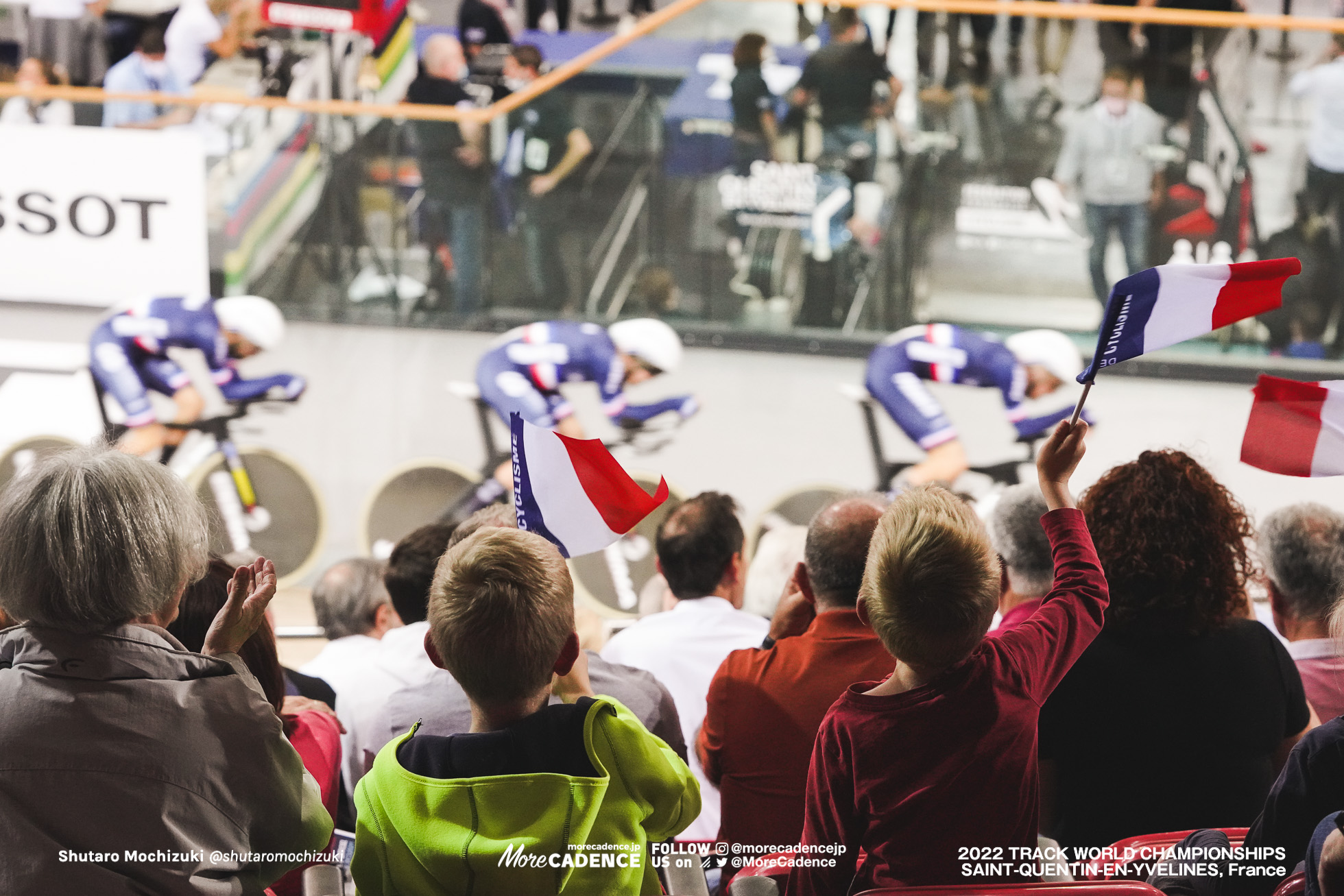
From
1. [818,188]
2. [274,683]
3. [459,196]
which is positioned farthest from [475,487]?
[274,683]

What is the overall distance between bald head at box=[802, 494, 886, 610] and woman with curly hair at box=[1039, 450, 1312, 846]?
13.7 inches

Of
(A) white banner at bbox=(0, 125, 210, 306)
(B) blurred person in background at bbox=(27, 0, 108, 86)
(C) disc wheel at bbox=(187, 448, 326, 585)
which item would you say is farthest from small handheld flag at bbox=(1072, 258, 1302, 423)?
(B) blurred person in background at bbox=(27, 0, 108, 86)

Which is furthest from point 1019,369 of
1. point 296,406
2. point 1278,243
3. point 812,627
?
point 812,627

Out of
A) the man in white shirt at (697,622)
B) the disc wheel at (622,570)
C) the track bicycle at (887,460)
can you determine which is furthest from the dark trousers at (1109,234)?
the man in white shirt at (697,622)

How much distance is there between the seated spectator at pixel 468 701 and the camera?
6.41 ft

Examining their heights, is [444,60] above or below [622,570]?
above

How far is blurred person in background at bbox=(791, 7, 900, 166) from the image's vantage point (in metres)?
4.93

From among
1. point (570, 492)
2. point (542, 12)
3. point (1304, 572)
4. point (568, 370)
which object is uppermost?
point (542, 12)

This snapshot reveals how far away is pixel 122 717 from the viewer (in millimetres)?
1398

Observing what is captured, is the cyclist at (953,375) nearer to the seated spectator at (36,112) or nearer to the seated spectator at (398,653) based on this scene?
the seated spectator at (398,653)

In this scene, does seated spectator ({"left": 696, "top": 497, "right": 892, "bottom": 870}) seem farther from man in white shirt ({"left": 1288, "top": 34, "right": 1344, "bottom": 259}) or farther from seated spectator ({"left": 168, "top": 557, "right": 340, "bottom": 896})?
man in white shirt ({"left": 1288, "top": 34, "right": 1344, "bottom": 259})

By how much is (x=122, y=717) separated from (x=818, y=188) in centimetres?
394

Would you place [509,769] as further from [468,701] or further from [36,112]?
[36,112]

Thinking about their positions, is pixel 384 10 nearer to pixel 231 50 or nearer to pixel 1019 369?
pixel 231 50
